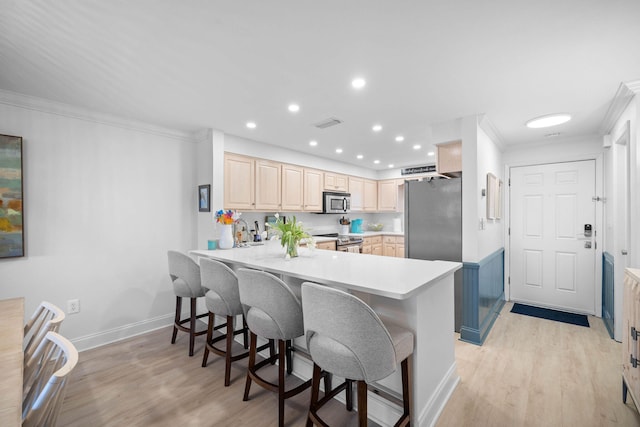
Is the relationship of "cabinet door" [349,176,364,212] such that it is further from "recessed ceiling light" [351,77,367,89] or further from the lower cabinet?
the lower cabinet

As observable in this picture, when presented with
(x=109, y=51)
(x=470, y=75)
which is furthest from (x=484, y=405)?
(x=109, y=51)

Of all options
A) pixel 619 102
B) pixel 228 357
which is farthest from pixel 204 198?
pixel 619 102

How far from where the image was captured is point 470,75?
2.04m

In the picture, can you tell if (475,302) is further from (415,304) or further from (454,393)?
(415,304)

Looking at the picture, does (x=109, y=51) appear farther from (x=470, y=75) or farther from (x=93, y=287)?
(x=470, y=75)

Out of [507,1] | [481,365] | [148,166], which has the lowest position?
[481,365]

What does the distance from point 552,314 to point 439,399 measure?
9.43ft

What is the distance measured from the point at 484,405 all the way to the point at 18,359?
2.58m

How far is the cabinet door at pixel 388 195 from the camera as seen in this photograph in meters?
6.07

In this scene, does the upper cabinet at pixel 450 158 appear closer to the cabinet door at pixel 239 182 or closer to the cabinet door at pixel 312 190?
the cabinet door at pixel 312 190

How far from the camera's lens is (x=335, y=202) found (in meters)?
5.04

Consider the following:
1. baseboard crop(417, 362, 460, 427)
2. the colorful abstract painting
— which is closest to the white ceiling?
the colorful abstract painting

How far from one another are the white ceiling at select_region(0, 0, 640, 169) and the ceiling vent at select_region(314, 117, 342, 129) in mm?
111

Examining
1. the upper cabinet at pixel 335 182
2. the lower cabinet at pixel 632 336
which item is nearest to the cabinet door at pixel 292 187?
the upper cabinet at pixel 335 182
